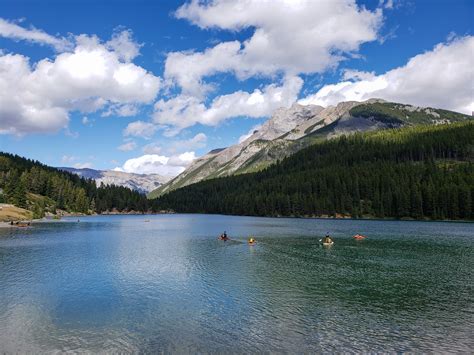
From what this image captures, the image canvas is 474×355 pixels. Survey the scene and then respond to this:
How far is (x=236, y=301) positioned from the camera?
44.3 metres

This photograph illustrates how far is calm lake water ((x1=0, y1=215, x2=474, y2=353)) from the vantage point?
3144cm

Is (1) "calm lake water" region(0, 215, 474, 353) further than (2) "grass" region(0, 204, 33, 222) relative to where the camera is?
No

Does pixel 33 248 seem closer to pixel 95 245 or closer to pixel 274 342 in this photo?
pixel 95 245

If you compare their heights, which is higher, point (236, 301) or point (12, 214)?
point (12, 214)

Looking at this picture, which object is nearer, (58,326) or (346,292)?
(58,326)

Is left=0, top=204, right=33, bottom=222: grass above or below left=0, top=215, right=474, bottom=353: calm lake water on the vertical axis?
above

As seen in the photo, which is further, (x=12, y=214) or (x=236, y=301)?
(x=12, y=214)

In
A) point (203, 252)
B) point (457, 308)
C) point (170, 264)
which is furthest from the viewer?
point (203, 252)

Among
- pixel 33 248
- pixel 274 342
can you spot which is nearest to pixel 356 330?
pixel 274 342

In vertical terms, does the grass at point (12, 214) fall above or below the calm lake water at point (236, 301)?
above

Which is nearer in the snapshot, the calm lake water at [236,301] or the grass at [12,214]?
the calm lake water at [236,301]

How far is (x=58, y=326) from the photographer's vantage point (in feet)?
115

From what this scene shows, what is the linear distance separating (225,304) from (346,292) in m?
16.5

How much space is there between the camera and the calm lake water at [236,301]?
31.4 m
